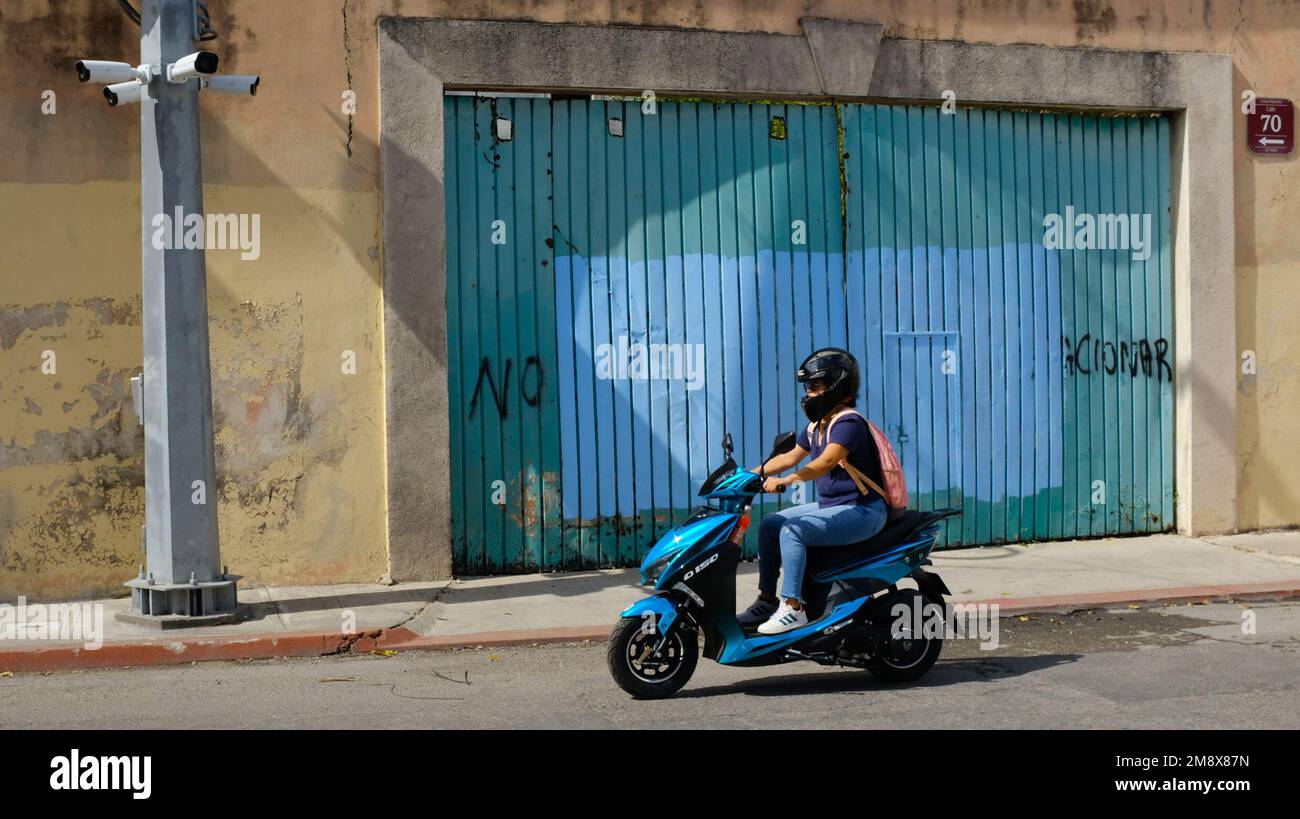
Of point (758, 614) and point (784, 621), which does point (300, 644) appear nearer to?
point (758, 614)

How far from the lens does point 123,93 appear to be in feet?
28.9

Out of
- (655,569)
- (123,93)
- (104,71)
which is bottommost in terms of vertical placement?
(655,569)

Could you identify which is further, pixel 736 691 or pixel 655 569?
pixel 736 691

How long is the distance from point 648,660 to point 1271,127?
798cm

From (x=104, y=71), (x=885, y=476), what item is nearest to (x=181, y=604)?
(x=104, y=71)

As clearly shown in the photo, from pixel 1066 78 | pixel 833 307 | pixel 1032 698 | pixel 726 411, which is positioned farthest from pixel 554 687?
pixel 1066 78

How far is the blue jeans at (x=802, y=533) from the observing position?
713 cm

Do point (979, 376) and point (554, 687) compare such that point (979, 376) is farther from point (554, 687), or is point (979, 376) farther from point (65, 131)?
point (65, 131)

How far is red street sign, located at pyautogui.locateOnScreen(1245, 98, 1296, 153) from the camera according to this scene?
12.1 m

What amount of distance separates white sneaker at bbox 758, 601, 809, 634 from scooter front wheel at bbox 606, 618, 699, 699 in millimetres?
349

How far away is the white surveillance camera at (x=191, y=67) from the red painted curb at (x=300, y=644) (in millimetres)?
3166

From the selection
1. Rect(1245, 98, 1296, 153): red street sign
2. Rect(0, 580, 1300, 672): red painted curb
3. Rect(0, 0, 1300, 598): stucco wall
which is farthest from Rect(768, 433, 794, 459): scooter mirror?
Rect(1245, 98, 1296, 153): red street sign

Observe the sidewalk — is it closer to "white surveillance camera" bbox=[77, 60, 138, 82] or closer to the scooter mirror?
the scooter mirror

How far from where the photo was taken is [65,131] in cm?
973
